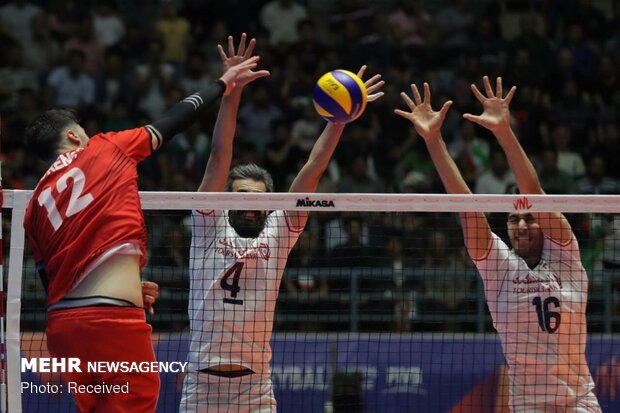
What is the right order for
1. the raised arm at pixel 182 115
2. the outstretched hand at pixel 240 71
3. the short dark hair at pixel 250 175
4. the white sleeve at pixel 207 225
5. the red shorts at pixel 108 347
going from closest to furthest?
the red shorts at pixel 108 347 → the raised arm at pixel 182 115 → the outstretched hand at pixel 240 71 → the white sleeve at pixel 207 225 → the short dark hair at pixel 250 175

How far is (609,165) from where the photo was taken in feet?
52.3

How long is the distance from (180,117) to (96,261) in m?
1.03

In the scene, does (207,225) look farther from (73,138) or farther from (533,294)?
(533,294)

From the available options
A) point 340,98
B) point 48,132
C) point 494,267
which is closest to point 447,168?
point 494,267

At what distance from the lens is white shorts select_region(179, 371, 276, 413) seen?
7102 mm

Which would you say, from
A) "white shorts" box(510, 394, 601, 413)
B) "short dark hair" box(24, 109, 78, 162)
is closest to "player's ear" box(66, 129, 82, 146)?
"short dark hair" box(24, 109, 78, 162)

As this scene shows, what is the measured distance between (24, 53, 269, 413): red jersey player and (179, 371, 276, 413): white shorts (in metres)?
1.22

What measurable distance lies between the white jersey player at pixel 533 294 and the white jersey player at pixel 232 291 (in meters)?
1.17

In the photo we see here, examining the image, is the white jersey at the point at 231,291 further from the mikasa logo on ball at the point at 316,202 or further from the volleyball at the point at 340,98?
the volleyball at the point at 340,98

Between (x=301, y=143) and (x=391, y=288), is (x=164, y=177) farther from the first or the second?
(x=391, y=288)

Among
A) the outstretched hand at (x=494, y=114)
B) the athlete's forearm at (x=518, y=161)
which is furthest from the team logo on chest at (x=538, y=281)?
the outstretched hand at (x=494, y=114)

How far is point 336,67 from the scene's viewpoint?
56.3 feet

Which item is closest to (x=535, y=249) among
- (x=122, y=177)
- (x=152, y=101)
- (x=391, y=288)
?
(x=122, y=177)

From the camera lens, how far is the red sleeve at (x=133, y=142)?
20.2ft
